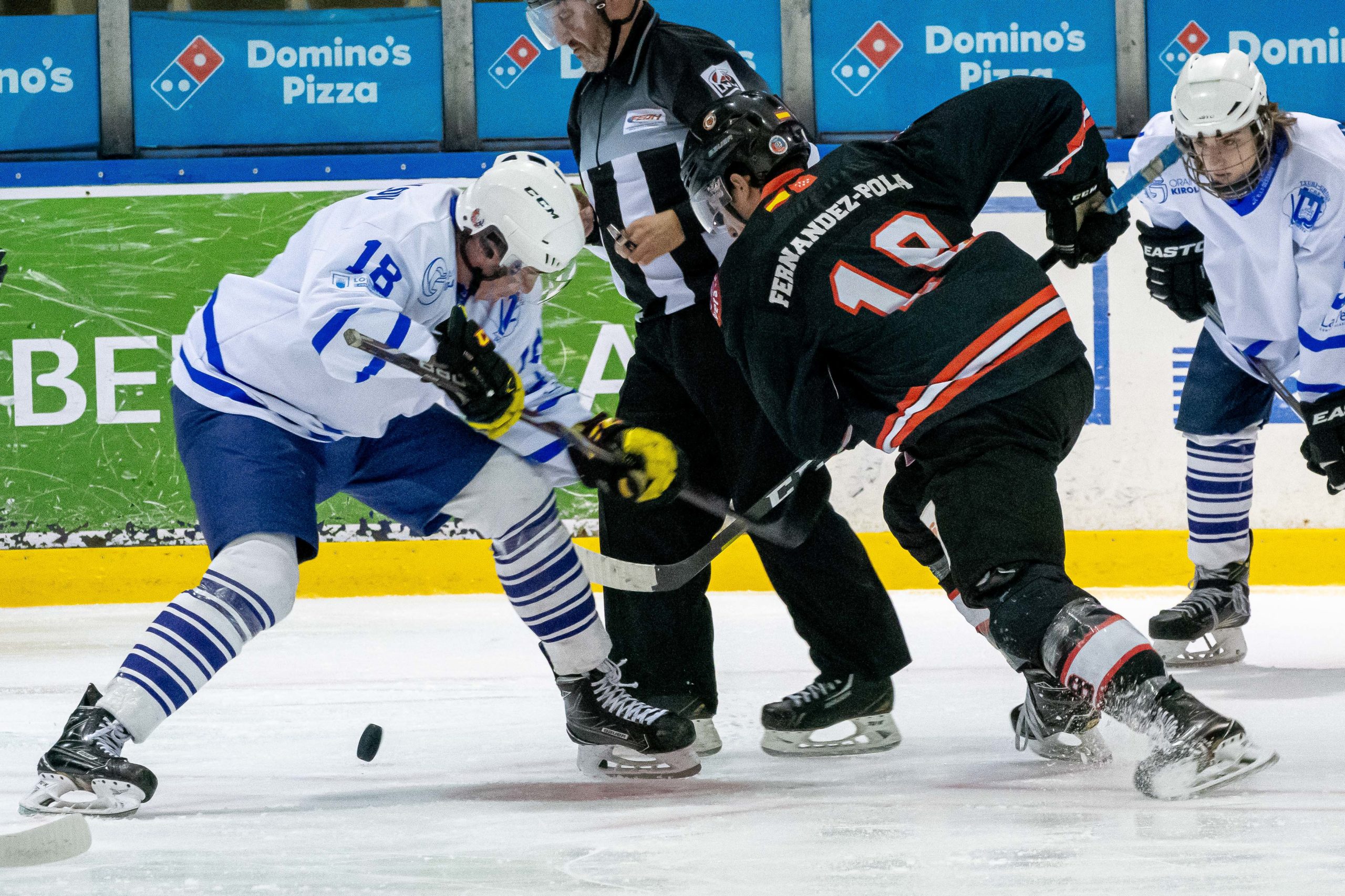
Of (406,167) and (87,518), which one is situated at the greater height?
(406,167)

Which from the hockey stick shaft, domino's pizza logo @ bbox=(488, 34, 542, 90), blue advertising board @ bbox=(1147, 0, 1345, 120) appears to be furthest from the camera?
domino's pizza logo @ bbox=(488, 34, 542, 90)

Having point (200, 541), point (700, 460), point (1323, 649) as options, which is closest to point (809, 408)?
point (700, 460)

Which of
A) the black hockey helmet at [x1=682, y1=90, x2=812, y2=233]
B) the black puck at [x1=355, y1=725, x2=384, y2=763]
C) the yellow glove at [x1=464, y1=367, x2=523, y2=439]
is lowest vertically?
the black puck at [x1=355, y1=725, x2=384, y2=763]

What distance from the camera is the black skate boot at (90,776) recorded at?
77.2 inches

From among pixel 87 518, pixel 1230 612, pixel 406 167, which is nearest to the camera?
pixel 1230 612

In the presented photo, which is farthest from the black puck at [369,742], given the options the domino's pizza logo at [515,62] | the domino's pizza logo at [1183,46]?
the domino's pizza logo at [1183,46]

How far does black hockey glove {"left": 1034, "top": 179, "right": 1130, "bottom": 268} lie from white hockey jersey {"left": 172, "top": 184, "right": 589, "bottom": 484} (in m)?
0.93

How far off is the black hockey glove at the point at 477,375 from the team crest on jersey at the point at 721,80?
1.93 feet

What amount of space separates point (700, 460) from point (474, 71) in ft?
8.73

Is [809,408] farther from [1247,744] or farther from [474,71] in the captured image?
[474,71]

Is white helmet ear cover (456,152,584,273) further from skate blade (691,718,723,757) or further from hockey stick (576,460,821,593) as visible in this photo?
skate blade (691,718,723,757)

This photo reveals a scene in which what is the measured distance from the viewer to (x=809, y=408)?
206 cm

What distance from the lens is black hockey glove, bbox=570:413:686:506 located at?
7.61ft

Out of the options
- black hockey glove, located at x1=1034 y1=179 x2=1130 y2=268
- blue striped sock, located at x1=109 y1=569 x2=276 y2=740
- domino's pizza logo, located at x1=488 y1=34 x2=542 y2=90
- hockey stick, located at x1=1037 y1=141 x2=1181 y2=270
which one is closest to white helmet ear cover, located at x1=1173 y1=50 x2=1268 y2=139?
hockey stick, located at x1=1037 y1=141 x2=1181 y2=270
